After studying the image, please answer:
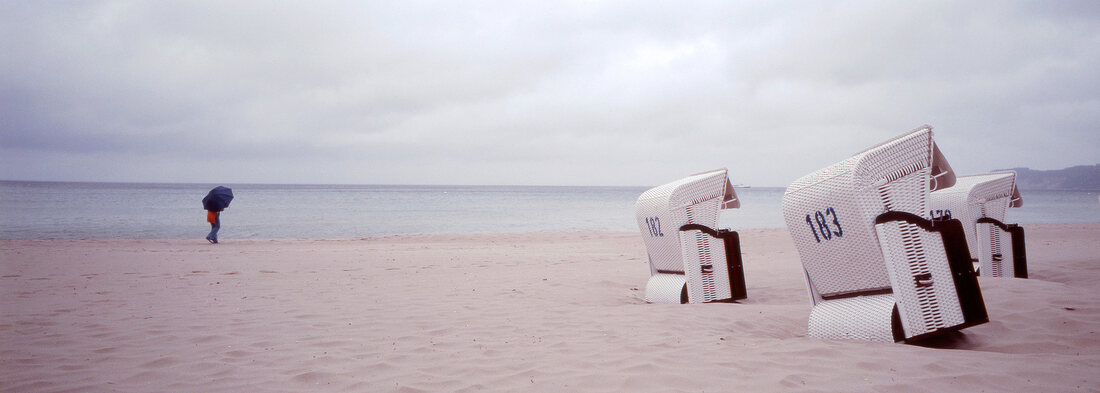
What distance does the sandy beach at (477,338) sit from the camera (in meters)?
3.60

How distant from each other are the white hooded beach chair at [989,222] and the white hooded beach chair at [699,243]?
165 inches

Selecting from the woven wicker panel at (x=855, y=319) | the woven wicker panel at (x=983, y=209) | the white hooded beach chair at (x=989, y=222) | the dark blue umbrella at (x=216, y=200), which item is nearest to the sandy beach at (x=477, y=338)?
the woven wicker panel at (x=855, y=319)

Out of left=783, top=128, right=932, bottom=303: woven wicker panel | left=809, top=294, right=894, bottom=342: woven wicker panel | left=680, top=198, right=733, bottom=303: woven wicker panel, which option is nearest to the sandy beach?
left=809, top=294, right=894, bottom=342: woven wicker panel

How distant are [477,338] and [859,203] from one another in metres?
3.44

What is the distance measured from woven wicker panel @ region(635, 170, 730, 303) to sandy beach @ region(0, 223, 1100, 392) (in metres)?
0.51

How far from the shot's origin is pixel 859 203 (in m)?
4.23

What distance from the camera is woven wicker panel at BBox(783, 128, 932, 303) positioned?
4215 mm

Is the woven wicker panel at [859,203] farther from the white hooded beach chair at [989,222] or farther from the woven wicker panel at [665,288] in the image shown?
the white hooded beach chair at [989,222]

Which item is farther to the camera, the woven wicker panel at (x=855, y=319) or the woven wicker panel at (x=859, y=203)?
the woven wicker panel at (x=855, y=319)

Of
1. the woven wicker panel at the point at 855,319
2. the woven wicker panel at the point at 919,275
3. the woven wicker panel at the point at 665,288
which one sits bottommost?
the woven wicker panel at the point at 665,288

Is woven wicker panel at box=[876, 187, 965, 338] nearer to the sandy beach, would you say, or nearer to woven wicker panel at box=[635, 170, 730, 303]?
the sandy beach

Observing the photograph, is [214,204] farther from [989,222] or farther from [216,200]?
[989,222]

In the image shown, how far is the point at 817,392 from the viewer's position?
Answer: 10.4ft

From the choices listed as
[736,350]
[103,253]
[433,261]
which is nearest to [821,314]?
[736,350]
